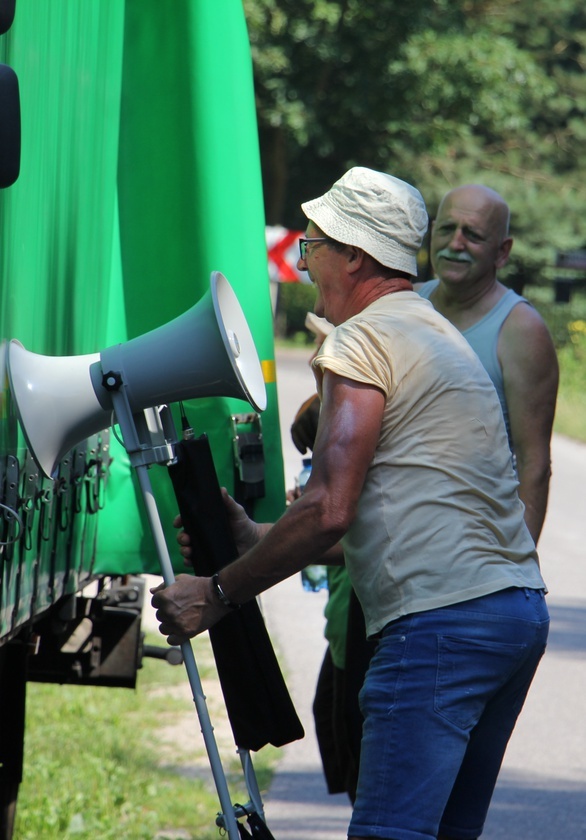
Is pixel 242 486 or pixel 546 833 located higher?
pixel 242 486

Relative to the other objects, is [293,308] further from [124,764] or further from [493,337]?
[493,337]

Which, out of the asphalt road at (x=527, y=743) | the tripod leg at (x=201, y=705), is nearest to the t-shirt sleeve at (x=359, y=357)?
the tripod leg at (x=201, y=705)

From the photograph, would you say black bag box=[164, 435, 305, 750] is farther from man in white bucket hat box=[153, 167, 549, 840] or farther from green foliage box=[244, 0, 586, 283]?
green foliage box=[244, 0, 586, 283]

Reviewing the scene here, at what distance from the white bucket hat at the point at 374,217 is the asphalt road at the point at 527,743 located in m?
2.75

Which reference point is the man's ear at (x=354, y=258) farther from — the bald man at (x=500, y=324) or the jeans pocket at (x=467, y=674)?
the bald man at (x=500, y=324)

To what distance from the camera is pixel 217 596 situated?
2842 mm

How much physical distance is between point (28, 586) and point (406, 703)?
3.11 ft

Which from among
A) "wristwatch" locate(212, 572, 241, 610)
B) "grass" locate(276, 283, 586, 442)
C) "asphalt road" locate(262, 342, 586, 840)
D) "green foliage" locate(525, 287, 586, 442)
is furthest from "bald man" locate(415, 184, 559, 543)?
"grass" locate(276, 283, 586, 442)

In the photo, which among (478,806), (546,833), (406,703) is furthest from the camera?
(546,833)

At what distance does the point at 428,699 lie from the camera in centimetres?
279

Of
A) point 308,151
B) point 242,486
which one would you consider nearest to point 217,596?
point 242,486

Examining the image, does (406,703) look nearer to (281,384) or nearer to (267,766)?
(267,766)

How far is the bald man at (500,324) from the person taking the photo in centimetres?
403

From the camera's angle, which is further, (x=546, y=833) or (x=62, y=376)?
(x=546, y=833)
